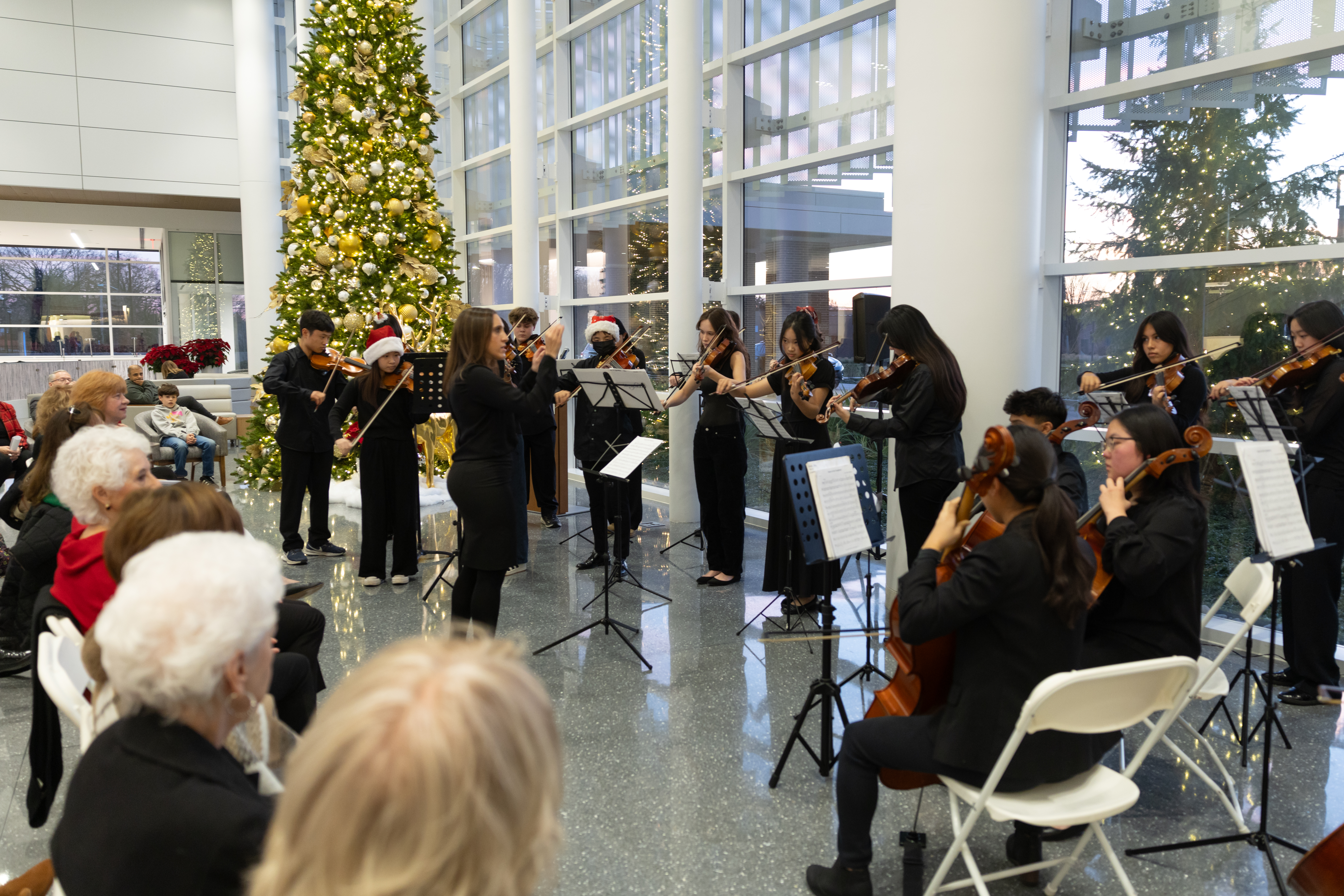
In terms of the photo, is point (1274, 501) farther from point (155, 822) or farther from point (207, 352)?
point (207, 352)

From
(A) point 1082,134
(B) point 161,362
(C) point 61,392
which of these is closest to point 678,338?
A: (A) point 1082,134

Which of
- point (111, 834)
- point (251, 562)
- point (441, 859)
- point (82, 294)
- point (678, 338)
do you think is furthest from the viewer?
point (82, 294)

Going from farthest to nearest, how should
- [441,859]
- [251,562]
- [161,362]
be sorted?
[161,362] → [251,562] → [441,859]

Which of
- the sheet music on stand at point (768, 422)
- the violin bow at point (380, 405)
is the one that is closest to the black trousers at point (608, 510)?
the sheet music on stand at point (768, 422)

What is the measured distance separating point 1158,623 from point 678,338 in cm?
457

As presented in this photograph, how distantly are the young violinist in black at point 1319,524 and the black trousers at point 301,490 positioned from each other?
17.3ft

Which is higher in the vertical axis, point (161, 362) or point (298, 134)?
point (298, 134)

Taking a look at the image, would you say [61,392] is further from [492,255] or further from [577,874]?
[492,255]

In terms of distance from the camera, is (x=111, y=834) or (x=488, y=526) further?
(x=488, y=526)

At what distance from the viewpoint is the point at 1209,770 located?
3141 mm

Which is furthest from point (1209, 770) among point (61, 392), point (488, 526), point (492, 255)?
point (492, 255)

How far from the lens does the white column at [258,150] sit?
12164mm

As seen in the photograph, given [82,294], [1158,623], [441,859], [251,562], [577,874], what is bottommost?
[577,874]

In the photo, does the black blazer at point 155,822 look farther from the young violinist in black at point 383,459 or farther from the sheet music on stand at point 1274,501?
the young violinist in black at point 383,459
